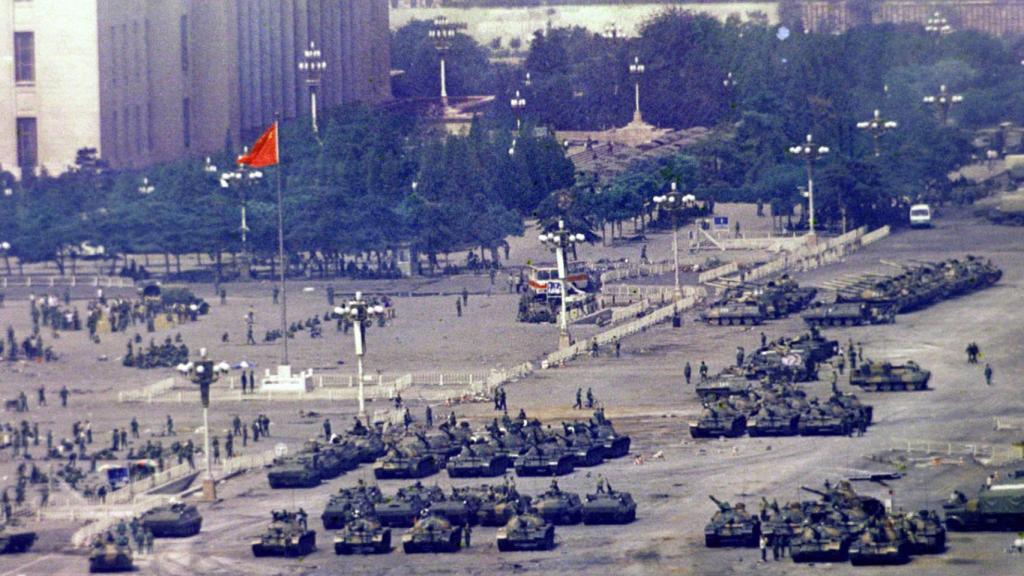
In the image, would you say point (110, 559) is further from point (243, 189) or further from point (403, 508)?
point (243, 189)

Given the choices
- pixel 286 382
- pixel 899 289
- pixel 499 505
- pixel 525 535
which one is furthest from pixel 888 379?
pixel 525 535

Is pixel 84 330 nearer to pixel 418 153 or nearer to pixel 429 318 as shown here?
pixel 429 318

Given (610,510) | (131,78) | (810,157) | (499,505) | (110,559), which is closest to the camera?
(110,559)

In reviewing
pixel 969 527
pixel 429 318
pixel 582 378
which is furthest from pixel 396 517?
pixel 429 318

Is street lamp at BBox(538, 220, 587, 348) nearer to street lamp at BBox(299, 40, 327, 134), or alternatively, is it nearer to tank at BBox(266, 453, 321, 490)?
tank at BBox(266, 453, 321, 490)

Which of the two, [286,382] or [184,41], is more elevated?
[184,41]

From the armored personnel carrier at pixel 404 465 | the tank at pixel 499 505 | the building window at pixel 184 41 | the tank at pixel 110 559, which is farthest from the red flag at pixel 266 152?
the tank at pixel 110 559

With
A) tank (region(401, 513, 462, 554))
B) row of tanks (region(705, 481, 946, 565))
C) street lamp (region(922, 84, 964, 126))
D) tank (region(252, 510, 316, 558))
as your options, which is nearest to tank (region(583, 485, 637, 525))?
row of tanks (region(705, 481, 946, 565))

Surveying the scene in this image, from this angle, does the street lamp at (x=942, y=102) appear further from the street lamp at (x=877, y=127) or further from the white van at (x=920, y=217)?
the white van at (x=920, y=217)
